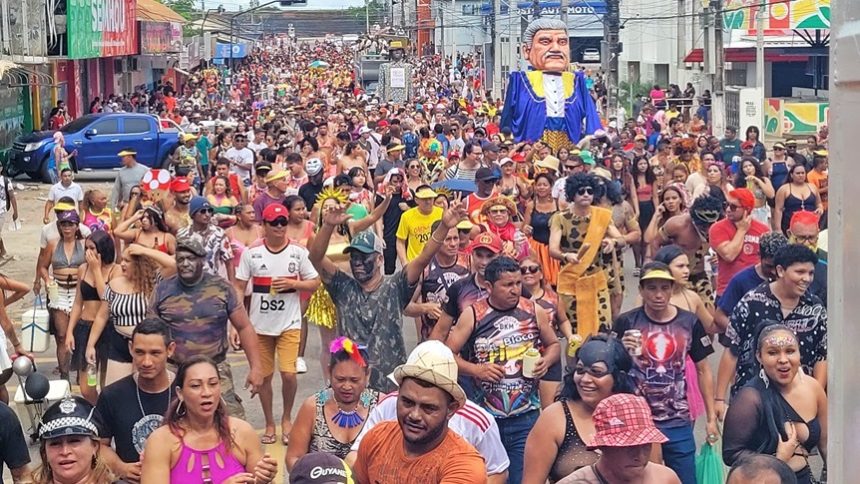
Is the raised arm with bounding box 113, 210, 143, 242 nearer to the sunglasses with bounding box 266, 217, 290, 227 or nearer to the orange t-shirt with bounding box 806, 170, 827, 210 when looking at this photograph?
the sunglasses with bounding box 266, 217, 290, 227

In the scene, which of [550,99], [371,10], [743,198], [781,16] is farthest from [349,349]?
[371,10]

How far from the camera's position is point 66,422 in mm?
4930

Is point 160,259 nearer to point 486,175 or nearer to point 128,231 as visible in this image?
point 128,231

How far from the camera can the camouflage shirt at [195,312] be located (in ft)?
24.6

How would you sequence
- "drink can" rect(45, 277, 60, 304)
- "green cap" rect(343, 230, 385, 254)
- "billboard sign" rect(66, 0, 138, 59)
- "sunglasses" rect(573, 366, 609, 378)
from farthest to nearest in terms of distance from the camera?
"billboard sign" rect(66, 0, 138, 59) < "drink can" rect(45, 277, 60, 304) < "green cap" rect(343, 230, 385, 254) < "sunglasses" rect(573, 366, 609, 378)

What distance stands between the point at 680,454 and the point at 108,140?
26036 millimetres

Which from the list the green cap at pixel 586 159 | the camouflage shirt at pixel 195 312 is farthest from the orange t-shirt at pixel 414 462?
the green cap at pixel 586 159

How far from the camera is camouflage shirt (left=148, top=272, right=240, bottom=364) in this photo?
7504 mm

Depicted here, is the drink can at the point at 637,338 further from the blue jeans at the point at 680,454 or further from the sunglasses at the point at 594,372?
A: the sunglasses at the point at 594,372

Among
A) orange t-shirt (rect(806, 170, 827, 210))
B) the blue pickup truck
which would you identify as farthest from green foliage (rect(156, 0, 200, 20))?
orange t-shirt (rect(806, 170, 827, 210))

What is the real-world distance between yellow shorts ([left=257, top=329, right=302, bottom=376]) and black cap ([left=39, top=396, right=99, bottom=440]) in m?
4.04

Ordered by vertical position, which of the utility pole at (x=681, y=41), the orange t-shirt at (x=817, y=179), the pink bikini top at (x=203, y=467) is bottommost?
the pink bikini top at (x=203, y=467)

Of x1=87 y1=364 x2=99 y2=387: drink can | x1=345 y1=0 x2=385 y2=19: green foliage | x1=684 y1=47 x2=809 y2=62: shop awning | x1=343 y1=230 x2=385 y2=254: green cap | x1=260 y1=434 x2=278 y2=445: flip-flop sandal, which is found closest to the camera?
x1=343 y1=230 x2=385 y2=254: green cap

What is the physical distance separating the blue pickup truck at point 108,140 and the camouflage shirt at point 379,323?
2364cm
